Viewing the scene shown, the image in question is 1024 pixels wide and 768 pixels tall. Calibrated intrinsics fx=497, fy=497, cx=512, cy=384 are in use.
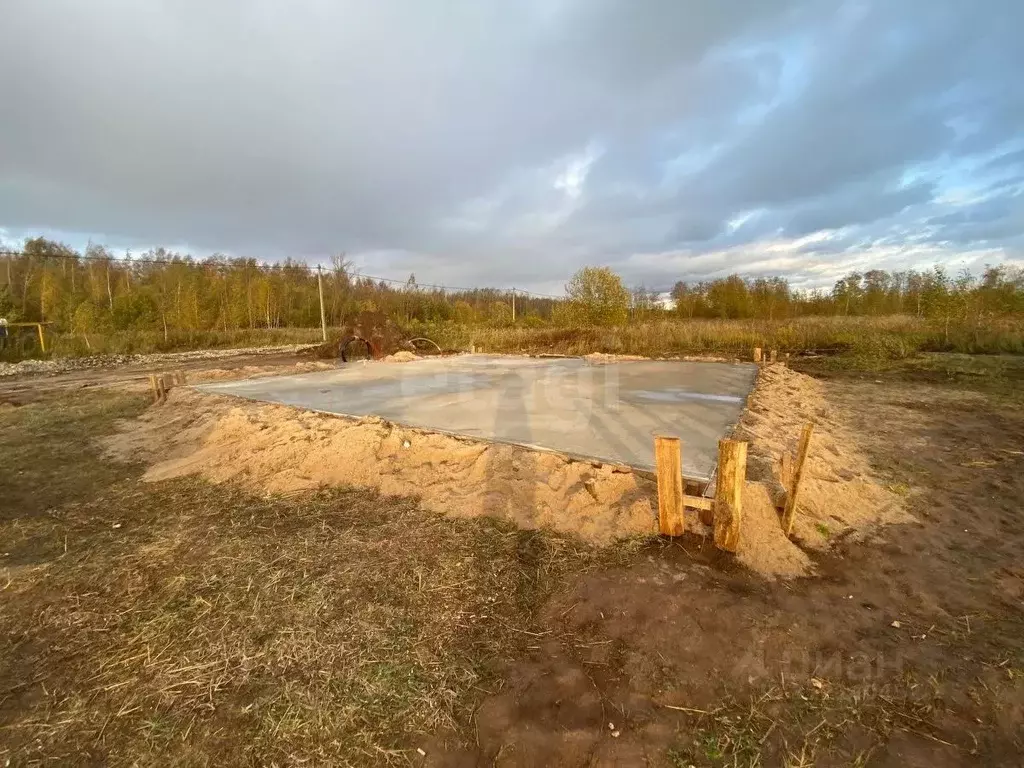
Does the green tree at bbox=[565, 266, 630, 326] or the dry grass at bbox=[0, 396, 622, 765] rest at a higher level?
the green tree at bbox=[565, 266, 630, 326]

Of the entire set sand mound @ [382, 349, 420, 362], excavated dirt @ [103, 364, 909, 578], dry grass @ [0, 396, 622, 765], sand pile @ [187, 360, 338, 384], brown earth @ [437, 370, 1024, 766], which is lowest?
brown earth @ [437, 370, 1024, 766]

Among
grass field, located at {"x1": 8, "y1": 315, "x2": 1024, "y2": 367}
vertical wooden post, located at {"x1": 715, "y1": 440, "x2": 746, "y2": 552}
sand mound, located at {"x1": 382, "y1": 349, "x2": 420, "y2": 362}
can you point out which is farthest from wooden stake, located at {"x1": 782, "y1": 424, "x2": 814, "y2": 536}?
grass field, located at {"x1": 8, "y1": 315, "x2": 1024, "y2": 367}

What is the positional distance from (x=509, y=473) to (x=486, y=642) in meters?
1.91

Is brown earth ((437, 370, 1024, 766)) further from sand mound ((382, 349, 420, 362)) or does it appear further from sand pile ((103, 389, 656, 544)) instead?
sand mound ((382, 349, 420, 362))

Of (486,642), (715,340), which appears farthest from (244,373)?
(715,340)

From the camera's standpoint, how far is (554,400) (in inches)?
286

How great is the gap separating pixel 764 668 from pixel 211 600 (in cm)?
277

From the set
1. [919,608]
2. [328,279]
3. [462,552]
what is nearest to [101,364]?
[328,279]

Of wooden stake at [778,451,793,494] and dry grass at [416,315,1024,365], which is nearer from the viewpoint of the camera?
wooden stake at [778,451,793,494]

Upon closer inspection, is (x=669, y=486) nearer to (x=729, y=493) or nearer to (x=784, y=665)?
(x=729, y=493)

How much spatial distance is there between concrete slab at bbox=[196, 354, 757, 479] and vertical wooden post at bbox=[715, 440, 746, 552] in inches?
35.6

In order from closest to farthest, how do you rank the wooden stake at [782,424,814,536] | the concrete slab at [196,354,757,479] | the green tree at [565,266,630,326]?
the wooden stake at [782,424,814,536], the concrete slab at [196,354,757,479], the green tree at [565,266,630,326]

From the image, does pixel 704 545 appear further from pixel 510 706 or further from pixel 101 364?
pixel 101 364

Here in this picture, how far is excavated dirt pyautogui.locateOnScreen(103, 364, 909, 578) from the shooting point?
3361mm
